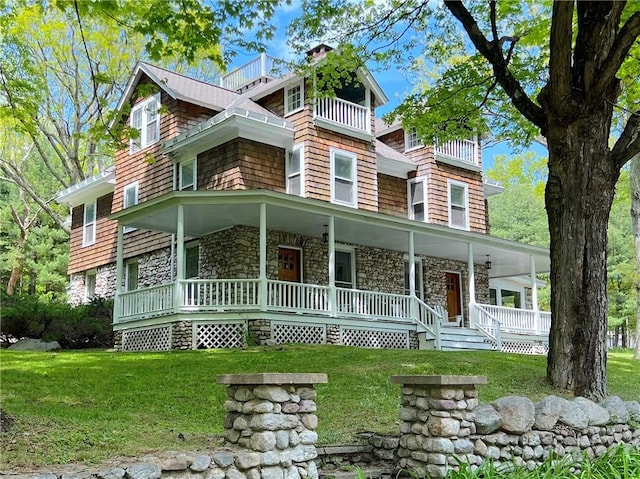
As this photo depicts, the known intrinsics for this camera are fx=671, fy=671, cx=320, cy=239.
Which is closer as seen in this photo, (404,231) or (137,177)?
(404,231)

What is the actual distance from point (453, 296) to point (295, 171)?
24.3ft

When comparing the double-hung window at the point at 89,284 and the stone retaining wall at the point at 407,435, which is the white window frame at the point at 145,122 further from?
the stone retaining wall at the point at 407,435

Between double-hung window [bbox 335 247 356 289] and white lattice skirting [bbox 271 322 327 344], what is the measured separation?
3.51m

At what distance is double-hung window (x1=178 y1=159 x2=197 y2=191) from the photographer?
19.2 m

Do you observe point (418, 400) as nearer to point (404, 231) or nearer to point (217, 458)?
point (217, 458)

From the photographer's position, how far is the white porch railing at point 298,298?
15.3 metres

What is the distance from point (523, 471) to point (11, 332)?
15.4m

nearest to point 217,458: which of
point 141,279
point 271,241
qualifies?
point 271,241

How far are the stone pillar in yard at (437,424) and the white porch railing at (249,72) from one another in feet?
59.4

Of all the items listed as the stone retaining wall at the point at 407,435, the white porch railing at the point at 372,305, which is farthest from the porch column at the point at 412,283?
the stone retaining wall at the point at 407,435

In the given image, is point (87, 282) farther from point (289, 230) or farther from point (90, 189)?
point (289, 230)

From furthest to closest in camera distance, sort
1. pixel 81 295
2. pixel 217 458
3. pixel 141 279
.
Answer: pixel 81 295
pixel 141 279
pixel 217 458

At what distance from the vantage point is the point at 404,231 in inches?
705

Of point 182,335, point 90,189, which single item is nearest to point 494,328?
point 182,335
